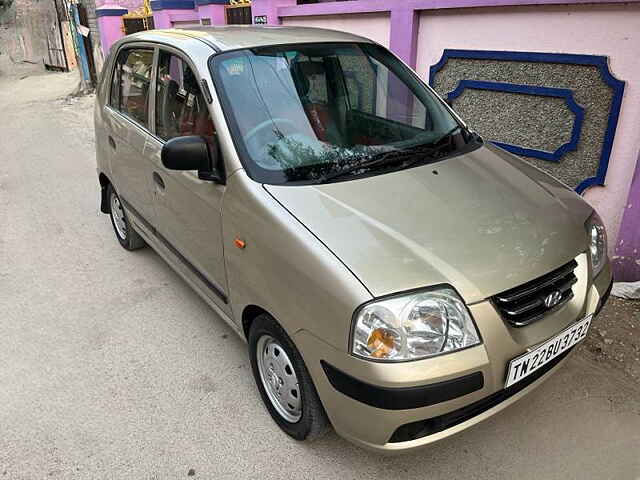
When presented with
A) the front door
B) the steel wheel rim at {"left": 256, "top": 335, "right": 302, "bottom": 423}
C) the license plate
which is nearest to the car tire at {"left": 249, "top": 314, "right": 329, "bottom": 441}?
the steel wheel rim at {"left": 256, "top": 335, "right": 302, "bottom": 423}

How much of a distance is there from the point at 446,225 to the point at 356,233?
0.38 metres

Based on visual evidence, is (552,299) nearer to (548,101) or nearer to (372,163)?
(372,163)

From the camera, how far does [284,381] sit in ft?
7.73

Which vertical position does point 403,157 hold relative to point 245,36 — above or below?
below

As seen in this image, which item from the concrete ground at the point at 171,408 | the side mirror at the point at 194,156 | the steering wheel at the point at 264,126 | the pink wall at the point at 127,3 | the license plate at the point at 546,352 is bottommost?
the concrete ground at the point at 171,408

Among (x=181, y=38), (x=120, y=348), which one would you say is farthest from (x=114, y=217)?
(x=181, y=38)

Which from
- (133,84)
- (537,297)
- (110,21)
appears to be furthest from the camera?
(110,21)

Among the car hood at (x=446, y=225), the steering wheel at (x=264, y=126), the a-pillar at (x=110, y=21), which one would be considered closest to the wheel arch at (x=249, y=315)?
the car hood at (x=446, y=225)

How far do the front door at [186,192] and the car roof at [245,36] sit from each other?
0.14 meters

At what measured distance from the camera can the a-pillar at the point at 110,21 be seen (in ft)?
37.0

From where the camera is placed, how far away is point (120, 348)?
3129 millimetres

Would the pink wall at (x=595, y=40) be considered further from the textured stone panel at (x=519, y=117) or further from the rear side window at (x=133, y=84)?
the rear side window at (x=133, y=84)

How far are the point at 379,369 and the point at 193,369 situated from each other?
152cm

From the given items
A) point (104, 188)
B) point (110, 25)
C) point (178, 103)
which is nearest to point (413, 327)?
point (178, 103)
